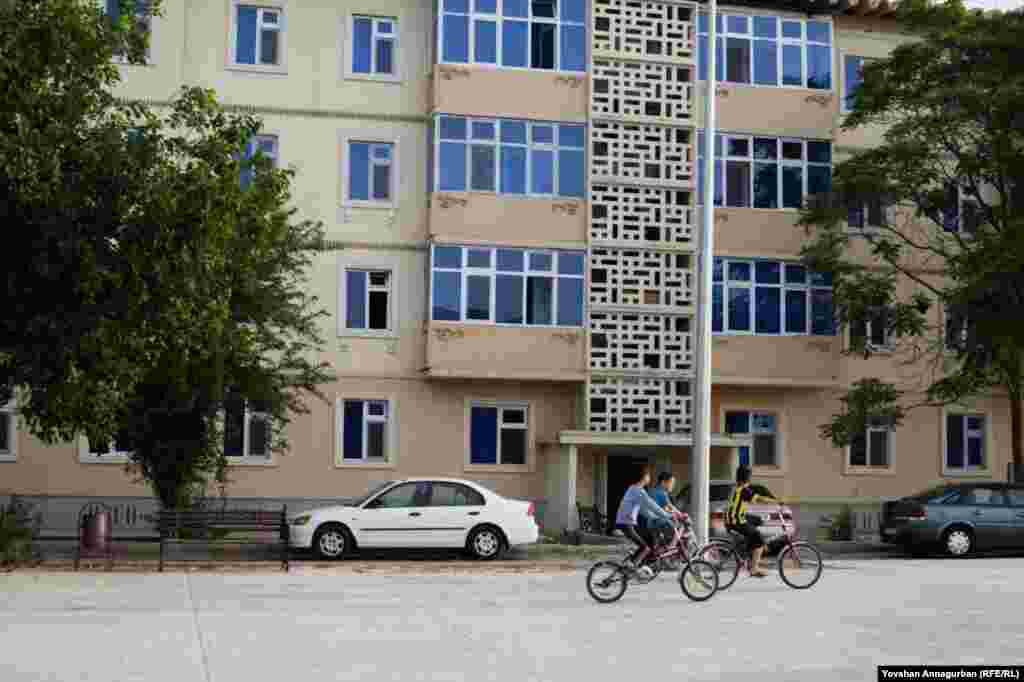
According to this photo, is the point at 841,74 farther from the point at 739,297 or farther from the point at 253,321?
the point at 253,321

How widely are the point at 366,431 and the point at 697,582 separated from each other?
56.7 ft

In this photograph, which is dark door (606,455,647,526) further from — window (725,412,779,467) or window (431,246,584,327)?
window (431,246,584,327)

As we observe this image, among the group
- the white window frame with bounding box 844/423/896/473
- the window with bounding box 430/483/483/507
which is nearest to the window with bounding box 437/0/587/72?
the white window frame with bounding box 844/423/896/473

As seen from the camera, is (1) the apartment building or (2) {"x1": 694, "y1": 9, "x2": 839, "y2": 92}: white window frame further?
(2) {"x1": 694, "y1": 9, "x2": 839, "y2": 92}: white window frame

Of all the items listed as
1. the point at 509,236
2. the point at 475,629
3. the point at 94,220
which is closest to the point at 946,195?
the point at 509,236

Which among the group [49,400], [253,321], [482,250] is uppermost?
[482,250]

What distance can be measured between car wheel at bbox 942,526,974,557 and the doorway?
28.7ft

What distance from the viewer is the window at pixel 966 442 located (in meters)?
39.0

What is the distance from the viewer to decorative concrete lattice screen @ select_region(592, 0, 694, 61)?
3594 centimetres

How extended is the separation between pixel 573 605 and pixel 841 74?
2373 centimetres

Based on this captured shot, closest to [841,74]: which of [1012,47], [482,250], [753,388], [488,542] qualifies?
[1012,47]

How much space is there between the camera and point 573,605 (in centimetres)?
1847

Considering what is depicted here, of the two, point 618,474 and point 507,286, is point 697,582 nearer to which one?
point 507,286

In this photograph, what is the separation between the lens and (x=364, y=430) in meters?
35.4
